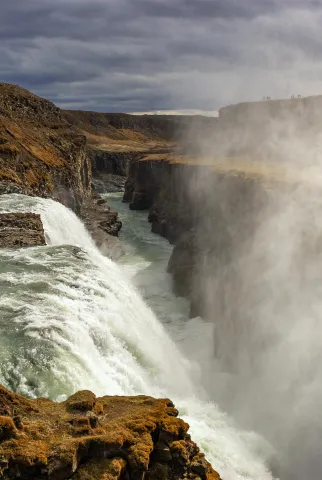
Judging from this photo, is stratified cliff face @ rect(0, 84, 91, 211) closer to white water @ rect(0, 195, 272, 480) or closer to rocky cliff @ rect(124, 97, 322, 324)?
rocky cliff @ rect(124, 97, 322, 324)

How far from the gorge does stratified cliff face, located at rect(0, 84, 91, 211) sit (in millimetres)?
172

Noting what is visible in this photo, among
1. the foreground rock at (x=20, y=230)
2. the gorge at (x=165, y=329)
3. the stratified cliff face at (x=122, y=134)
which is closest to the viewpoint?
the gorge at (x=165, y=329)

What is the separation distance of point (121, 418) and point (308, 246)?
1294cm

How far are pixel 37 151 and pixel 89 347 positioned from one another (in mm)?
23592

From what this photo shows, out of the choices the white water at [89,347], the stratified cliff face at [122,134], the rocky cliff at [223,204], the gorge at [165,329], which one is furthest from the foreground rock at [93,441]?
Answer: the stratified cliff face at [122,134]

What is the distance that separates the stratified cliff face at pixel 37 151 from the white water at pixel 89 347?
35.6ft

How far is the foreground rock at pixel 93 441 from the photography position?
213 inches

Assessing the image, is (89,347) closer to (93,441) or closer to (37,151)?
(93,441)

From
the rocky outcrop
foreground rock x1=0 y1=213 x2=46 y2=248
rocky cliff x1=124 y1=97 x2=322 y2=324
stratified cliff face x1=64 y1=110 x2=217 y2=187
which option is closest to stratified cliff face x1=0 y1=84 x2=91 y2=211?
the rocky outcrop

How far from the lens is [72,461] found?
5449 mm

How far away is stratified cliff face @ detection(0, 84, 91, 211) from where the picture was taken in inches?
1016

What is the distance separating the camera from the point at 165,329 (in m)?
19.1

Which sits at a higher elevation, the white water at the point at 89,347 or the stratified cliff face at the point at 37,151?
the stratified cliff face at the point at 37,151

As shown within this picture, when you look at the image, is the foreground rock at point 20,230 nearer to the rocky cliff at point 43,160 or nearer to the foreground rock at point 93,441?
the rocky cliff at point 43,160
